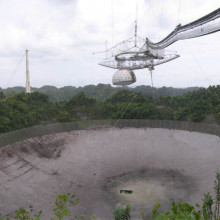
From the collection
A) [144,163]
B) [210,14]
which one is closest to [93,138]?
[144,163]

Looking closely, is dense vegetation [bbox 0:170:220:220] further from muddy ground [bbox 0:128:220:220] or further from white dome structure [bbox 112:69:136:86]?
white dome structure [bbox 112:69:136:86]

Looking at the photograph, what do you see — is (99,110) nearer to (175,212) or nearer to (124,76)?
(124,76)

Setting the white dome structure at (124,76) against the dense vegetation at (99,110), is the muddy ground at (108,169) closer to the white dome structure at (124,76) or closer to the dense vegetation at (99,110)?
the white dome structure at (124,76)

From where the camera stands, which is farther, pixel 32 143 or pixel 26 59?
pixel 26 59

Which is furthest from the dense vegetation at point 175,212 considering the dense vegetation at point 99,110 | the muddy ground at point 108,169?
the dense vegetation at point 99,110

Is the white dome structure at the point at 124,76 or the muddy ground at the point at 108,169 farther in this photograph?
the white dome structure at the point at 124,76

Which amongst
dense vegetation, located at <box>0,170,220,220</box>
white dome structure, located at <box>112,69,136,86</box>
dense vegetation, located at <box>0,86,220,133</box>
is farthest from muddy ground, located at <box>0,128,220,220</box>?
dense vegetation, located at <box>0,86,220,133</box>

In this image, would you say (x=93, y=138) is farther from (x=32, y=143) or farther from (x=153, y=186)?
(x=153, y=186)

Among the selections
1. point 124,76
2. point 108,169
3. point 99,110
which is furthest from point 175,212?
point 99,110
